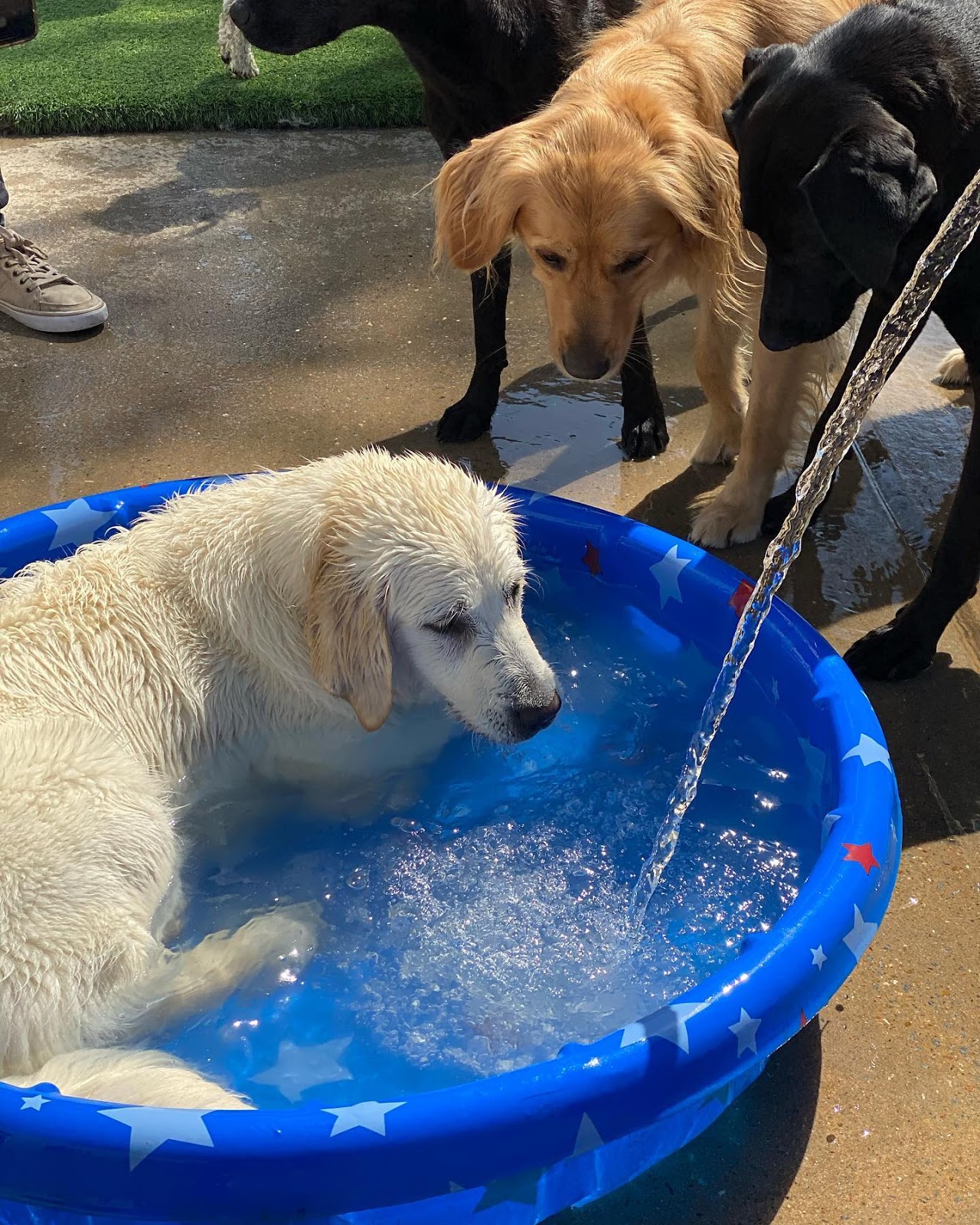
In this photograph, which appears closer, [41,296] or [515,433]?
[515,433]

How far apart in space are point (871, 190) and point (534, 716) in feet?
4.42

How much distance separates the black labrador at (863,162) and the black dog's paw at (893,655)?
0.32m

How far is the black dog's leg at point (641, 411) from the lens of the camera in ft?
13.1

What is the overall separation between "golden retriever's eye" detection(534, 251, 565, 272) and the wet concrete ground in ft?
2.85

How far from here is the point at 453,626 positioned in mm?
2566

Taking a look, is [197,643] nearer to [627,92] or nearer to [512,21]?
[627,92]

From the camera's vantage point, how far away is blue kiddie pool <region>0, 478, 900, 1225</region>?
1643 mm

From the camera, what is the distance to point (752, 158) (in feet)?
9.04

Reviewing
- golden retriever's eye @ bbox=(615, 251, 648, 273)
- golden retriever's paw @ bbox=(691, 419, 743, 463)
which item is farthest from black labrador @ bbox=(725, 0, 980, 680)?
golden retriever's paw @ bbox=(691, 419, 743, 463)

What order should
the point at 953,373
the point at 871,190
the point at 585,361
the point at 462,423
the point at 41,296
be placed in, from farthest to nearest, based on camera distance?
1. the point at 41,296
2. the point at 953,373
3. the point at 462,423
4. the point at 585,361
5. the point at 871,190

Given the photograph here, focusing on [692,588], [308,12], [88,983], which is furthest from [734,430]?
[88,983]

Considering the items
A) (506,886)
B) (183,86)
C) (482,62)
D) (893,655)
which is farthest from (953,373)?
(183,86)

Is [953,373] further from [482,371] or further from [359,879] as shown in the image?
[359,879]

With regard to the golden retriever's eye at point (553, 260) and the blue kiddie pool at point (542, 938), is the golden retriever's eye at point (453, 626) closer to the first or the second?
the blue kiddie pool at point (542, 938)
